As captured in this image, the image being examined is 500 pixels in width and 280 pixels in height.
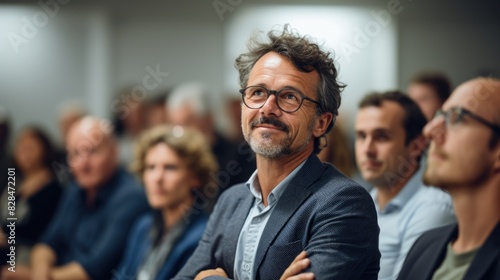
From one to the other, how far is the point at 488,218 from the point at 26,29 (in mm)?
2993

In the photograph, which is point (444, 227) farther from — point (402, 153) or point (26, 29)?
point (26, 29)

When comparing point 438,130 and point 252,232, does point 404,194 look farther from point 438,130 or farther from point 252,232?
point 252,232

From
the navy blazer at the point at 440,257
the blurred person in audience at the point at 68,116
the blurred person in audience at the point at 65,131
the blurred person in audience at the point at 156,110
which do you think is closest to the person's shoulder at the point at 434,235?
the navy blazer at the point at 440,257

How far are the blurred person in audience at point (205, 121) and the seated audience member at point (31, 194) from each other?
2.00 feet

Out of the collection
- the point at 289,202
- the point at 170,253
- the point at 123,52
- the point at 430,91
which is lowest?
the point at 170,253

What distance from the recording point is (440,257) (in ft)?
5.13

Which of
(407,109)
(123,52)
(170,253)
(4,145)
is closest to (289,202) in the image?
(407,109)

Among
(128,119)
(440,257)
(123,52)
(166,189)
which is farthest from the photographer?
(123,52)

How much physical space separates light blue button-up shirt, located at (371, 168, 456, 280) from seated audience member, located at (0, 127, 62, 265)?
1.51 meters

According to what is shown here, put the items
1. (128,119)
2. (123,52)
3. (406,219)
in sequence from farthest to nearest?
(123,52), (128,119), (406,219)

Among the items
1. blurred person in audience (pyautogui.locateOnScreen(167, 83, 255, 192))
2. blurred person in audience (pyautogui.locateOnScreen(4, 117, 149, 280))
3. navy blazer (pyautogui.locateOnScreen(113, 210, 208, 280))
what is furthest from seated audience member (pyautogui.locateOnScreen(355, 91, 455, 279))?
blurred person in audience (pyautogui.locateOnScreen(4, 117, 149, 280))

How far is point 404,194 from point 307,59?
571mm

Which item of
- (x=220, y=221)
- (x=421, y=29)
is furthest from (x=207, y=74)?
(x=220, y=221)

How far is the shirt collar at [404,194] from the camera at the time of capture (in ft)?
5.94
